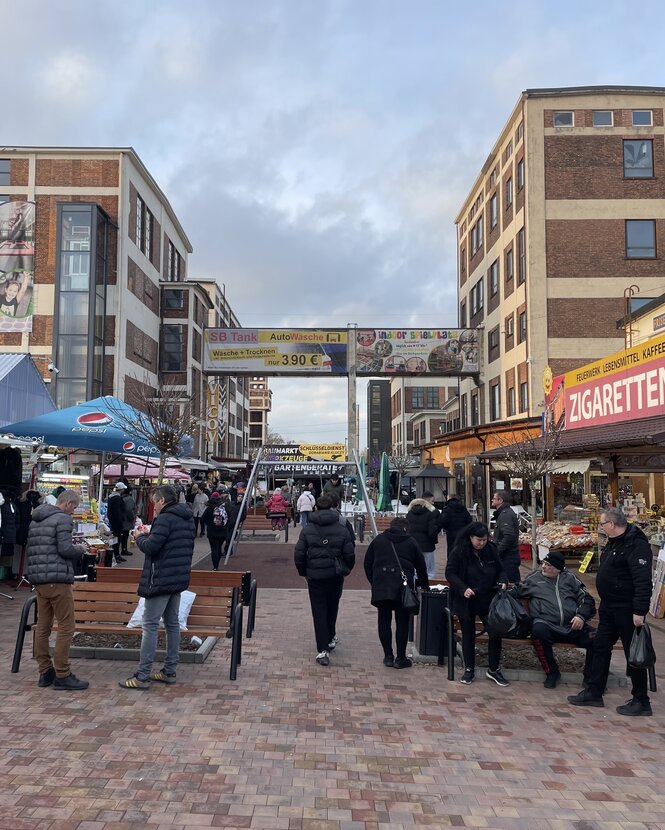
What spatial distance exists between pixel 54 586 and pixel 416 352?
1303 inches

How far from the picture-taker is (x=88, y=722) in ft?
17.1

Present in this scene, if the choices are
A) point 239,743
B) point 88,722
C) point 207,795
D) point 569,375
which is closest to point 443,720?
point 239,743

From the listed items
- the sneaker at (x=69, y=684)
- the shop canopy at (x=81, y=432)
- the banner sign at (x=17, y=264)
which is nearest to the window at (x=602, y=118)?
the shop canopy at (x=81, y=432)

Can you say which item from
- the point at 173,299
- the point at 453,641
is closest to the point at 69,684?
the point at 453,641

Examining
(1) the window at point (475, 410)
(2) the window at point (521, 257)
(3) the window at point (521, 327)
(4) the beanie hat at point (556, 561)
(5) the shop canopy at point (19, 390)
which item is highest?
(2) the window at point (521, 257)

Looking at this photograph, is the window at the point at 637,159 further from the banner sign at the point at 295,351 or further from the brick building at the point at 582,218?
the banner sign at the point at 295,351

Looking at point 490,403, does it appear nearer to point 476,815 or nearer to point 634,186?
point 634,186

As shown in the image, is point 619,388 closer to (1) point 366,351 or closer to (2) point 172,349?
(1) point 366,351

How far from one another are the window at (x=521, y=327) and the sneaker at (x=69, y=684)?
27977mm

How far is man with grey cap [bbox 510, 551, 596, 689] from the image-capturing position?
6395 millimetres

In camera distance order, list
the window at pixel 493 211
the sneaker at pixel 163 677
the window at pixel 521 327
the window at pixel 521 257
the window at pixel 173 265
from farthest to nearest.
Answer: the window at pixel 173 265, the window at pixel 493 211, the window at pixel 521 327, the window at pixel 521 257, the sneaker at pixel 163 677

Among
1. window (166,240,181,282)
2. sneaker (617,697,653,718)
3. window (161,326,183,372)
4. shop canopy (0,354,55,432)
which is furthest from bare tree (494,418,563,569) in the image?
window (166,240,181,282)

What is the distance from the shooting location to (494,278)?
3575 centimetres

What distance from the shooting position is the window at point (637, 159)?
30.4 metres
